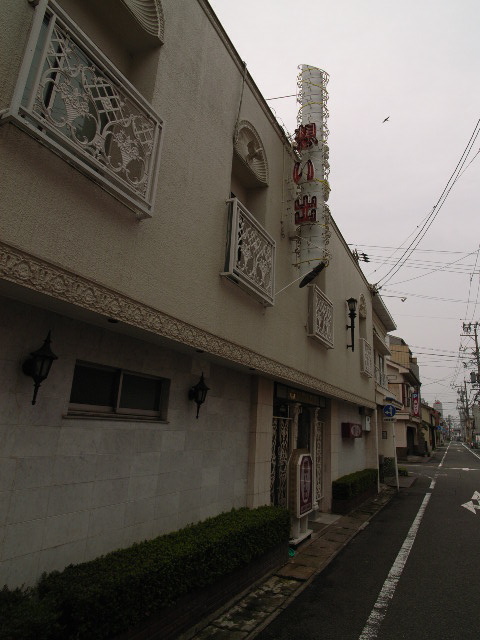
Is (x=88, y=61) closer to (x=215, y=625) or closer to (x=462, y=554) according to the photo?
(x=215, y=625)

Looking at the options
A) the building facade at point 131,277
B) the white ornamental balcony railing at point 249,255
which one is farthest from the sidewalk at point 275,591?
the white ornamental balcony railing at point 249,255

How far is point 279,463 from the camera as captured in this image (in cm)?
852

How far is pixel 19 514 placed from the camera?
11.0 ft

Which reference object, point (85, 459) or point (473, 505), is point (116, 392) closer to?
point (85, 459)

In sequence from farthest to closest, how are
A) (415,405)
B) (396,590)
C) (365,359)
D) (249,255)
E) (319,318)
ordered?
(415,405)
(365,359)
(319,318)
(249,255)
(396,590)

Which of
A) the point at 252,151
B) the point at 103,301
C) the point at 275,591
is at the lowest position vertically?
the point at 275,591

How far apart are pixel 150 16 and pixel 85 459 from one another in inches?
203

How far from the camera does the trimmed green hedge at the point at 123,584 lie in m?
2.98

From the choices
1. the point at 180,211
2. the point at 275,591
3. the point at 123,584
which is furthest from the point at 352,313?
the point at 123,584

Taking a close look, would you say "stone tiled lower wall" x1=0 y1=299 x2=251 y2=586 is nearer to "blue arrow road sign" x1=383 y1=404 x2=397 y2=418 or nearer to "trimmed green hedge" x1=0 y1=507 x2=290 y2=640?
"trimmed green hedge" x1=0 y1=507 x2=290 y2=640

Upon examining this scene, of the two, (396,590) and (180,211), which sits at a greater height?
(180,211)

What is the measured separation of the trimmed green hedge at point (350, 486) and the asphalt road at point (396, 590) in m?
1.05

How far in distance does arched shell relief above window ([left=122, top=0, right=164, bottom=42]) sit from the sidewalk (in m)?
6.86

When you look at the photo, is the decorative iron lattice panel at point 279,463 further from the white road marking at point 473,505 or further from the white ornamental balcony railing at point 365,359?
the white road marking at point 473,505
